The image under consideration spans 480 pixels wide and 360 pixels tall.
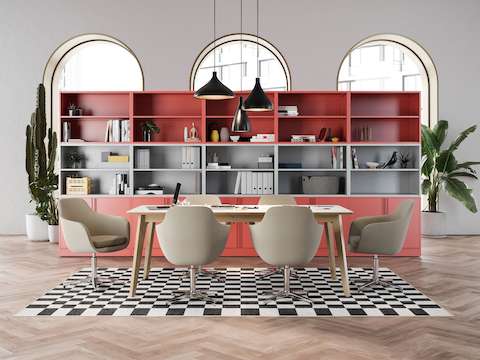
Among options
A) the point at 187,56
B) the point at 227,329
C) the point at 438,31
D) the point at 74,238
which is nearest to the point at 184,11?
the point at 187,56

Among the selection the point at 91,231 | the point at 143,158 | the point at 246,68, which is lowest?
the point at 91,231

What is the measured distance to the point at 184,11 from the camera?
9477 mm

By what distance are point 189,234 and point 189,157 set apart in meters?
3.13

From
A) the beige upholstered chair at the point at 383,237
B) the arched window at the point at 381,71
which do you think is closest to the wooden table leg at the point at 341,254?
the beige upholstered chair at the point at 383,237

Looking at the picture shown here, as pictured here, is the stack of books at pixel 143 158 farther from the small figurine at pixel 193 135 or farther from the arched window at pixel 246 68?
the arched window at pixel 246 68

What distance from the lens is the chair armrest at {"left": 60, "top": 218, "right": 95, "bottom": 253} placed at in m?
5.87

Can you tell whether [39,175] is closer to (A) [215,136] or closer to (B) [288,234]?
(A) [215,136]

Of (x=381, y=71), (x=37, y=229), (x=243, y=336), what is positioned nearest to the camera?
(x=243, y=336)

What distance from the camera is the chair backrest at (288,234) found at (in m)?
5.21

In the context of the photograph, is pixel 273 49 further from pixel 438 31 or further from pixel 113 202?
pixel 113 202

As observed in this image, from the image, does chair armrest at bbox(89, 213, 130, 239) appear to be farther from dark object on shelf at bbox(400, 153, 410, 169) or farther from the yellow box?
dark object on shelf at bbox(400, 153, 410, 169)

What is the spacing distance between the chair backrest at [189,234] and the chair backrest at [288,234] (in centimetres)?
47

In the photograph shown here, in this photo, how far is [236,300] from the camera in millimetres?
5414

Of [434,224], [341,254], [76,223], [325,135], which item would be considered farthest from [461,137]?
[76,223]
